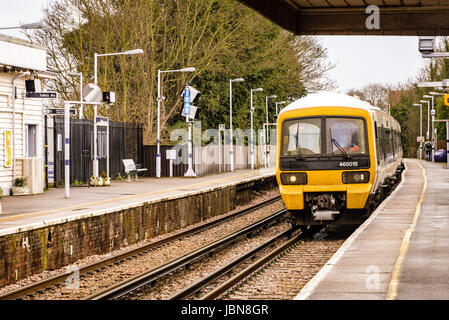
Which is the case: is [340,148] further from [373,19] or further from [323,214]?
[373,19]

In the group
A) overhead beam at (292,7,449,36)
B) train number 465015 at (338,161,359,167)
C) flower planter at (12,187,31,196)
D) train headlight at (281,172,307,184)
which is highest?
overhead beam at (292,7,449,36)

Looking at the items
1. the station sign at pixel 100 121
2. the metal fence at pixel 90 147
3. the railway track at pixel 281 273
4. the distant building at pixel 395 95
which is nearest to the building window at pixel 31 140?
the metal fence at pixel 90 147

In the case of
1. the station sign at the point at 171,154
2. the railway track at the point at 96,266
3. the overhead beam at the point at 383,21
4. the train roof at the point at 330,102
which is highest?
the overhead beam at the point at 383,21

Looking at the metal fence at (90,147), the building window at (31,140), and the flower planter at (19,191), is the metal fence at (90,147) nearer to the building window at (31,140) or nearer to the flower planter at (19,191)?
the building window at (31,140)

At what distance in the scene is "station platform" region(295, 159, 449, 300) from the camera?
26.5ft

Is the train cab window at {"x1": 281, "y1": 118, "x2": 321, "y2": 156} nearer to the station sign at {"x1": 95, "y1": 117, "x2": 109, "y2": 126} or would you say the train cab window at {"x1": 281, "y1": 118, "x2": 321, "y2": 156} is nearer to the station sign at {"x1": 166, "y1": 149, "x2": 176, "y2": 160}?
the station sign at {"x1": 95, "y1": 117, "x2": 109, "y2": 126}

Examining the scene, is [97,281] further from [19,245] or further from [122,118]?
[122,118]

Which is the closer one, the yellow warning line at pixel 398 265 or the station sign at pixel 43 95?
the yellow warning line at pixel 398 265

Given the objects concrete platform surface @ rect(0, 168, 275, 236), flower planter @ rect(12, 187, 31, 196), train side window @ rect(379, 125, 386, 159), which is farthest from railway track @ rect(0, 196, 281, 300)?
flower planter @ rect(12, 187, 31, 196)

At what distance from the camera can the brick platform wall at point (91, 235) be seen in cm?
1200

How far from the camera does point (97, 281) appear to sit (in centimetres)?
1198

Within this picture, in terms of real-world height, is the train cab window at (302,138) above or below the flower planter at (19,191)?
above

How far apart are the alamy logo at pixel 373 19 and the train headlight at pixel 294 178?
11.4 feet
